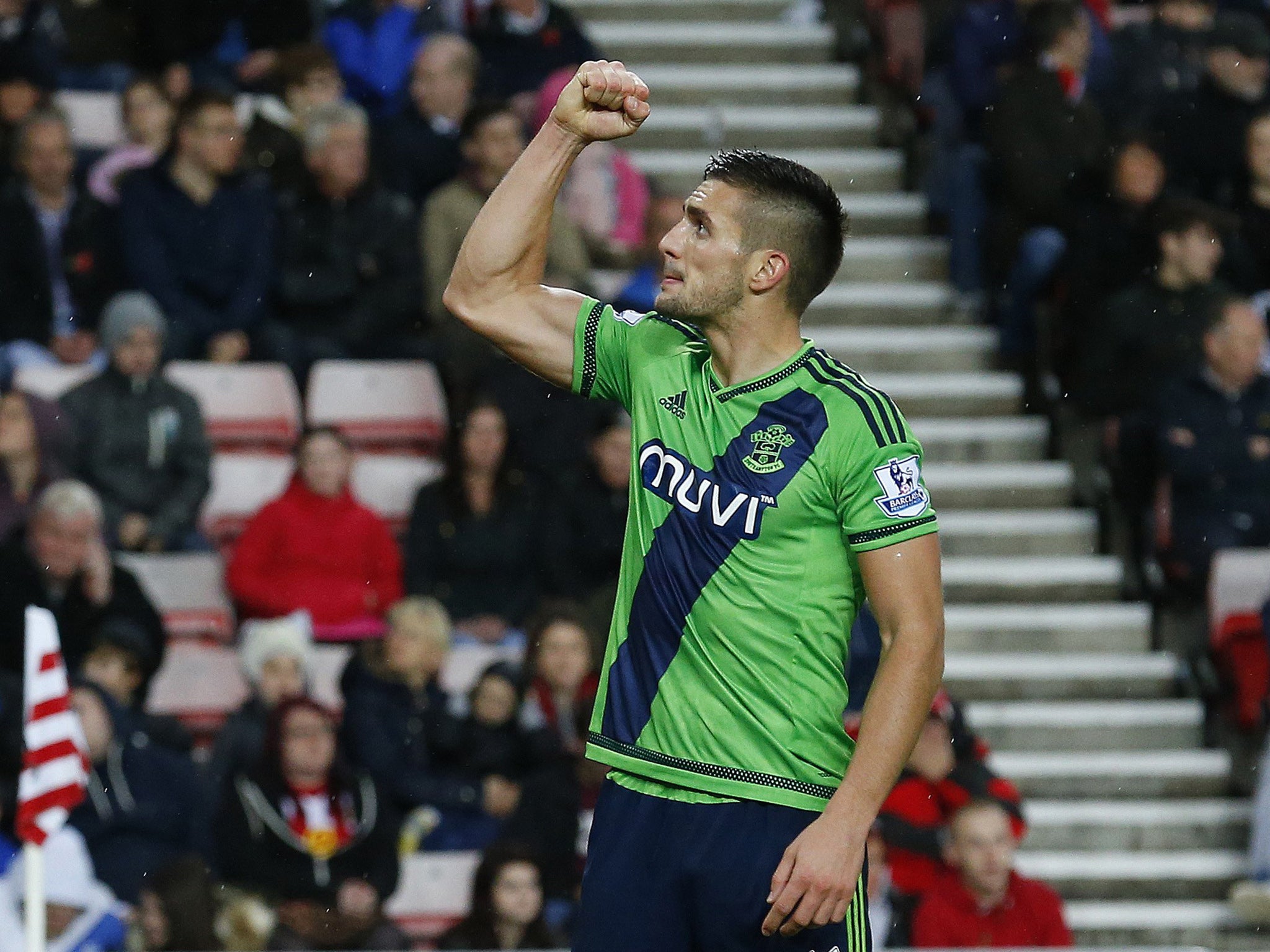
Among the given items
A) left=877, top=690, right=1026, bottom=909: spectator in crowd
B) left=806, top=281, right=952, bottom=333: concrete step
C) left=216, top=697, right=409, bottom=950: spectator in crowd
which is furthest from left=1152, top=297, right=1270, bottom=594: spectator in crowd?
left=216, top=697, right=409, bottom=950: spectator in crowd

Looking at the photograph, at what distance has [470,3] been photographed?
10.7m

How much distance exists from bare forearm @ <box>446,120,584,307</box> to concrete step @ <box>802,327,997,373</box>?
6001mm

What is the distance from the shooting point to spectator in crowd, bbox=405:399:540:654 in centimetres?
887

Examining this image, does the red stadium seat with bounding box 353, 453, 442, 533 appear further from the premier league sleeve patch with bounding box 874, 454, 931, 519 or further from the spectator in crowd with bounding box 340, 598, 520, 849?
the premier league sleeve patch with bounding box 874, 454, 931, 519

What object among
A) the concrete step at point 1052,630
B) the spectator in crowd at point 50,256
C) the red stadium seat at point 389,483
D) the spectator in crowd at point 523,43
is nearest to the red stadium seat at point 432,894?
the red stadium seat at point 389,483

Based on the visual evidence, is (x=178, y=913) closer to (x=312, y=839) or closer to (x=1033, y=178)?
(x=312, y=839)

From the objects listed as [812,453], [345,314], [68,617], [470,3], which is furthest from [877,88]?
[812,453]

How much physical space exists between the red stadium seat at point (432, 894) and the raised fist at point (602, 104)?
433cm

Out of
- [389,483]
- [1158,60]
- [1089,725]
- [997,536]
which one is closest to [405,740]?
[389,483]

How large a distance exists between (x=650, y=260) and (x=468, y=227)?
82 cm

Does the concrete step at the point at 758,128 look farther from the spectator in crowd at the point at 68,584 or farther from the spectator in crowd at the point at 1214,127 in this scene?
the spectator in crowd at the point at 68,584

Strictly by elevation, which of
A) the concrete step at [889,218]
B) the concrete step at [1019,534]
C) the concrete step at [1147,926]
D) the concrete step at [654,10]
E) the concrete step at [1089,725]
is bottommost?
the concrete step at [1147,926]

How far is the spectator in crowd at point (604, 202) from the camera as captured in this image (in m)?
9.98

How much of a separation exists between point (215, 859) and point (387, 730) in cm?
80
